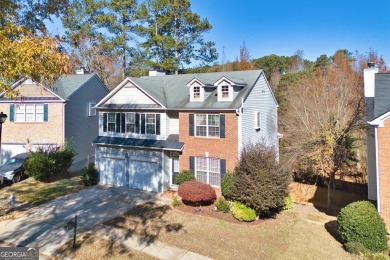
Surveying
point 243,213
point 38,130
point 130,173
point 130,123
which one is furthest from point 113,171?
point 243,213

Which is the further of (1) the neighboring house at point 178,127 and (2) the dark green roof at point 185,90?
(2) the dark green roof at point 185,90

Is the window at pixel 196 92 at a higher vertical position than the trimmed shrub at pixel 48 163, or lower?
higher

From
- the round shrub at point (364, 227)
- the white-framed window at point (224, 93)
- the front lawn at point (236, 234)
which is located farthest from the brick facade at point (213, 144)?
the round shrub at point (364, 227)

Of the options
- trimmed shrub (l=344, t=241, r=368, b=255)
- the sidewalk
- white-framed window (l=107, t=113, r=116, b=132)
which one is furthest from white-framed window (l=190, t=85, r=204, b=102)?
trimmed shrub (l=344, t=241, r=368, b=255)

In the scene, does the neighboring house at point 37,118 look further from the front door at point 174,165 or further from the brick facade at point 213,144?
the brick facade at point 213,144

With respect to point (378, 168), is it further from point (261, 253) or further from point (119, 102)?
point (119, 102)

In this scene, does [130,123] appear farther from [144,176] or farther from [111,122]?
[144,176]
